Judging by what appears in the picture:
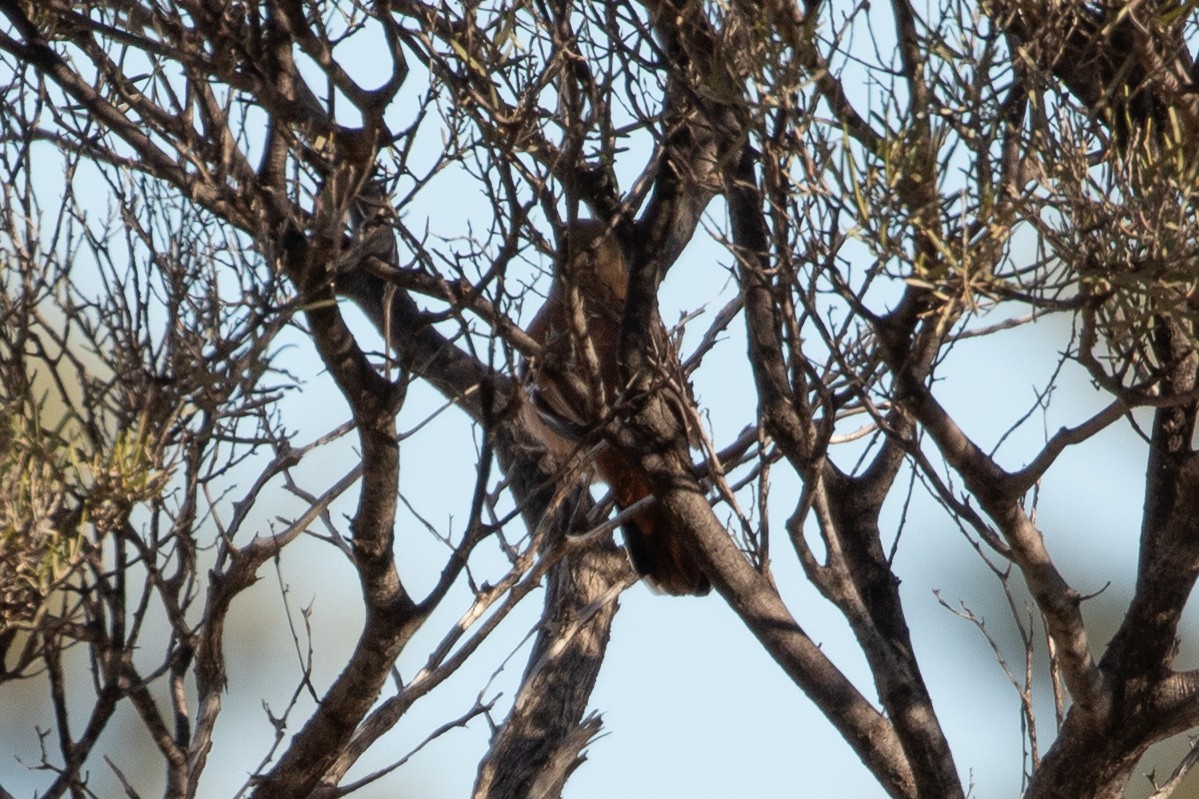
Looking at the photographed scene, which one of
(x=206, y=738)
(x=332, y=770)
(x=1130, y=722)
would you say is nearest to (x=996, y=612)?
(x=1130, y=722)

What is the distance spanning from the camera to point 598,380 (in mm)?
3195

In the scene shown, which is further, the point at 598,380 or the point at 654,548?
the point at 654,548

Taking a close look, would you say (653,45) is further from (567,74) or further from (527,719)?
(527,719)

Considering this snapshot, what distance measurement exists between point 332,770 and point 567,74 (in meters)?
1.78

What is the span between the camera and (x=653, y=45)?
2.86 metres

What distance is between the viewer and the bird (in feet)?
10.3

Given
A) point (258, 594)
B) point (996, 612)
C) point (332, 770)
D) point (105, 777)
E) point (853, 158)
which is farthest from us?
point (258, 594)

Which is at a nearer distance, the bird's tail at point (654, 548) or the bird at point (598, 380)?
the bird at point (598, 380)

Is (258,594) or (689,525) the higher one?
(258,594)

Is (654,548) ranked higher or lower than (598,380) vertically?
higher

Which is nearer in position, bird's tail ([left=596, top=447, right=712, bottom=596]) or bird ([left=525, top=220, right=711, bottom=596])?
bird ([left=525, top=220, right=711, bottom=596])

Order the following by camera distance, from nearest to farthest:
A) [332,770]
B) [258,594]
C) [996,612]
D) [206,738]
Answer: [206,738] → [332,770] → [996,612] → [258,594]

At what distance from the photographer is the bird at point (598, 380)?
124 inches

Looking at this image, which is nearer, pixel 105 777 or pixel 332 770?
pixel 332 770
